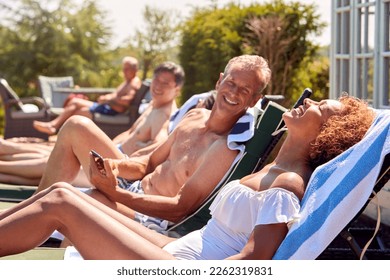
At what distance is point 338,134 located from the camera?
3.31 metres

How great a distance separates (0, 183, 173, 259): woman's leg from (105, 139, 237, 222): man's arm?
2.21ft

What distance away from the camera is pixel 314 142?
3.35 meters

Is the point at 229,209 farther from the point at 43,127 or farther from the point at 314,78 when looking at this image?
the point at 314,78

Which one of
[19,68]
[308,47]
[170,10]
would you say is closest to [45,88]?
[308,47]

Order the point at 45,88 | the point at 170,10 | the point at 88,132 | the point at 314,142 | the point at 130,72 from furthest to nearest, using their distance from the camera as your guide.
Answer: the point at 170,10, the point at 45,88, the point at 130,72, the point at 88,132, the point at 314,142

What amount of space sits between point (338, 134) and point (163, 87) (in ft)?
12.7

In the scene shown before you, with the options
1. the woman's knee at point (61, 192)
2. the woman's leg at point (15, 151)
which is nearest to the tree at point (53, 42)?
the woman's leg at point (15, 151)

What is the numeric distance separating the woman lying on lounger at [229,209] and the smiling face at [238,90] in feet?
3.53

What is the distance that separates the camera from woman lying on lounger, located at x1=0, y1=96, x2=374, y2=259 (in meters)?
3.22

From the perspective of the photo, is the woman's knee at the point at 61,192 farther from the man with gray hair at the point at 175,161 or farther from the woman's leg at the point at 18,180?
the woman's leg at the point at 18,180

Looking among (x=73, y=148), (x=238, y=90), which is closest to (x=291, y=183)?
(x=238, y=90)

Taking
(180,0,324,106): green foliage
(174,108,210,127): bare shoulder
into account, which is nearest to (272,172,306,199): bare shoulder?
(174,108,210,127): bare shoulder

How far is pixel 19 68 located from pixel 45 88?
30.2 feet

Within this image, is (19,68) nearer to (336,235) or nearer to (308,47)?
(308,47)
